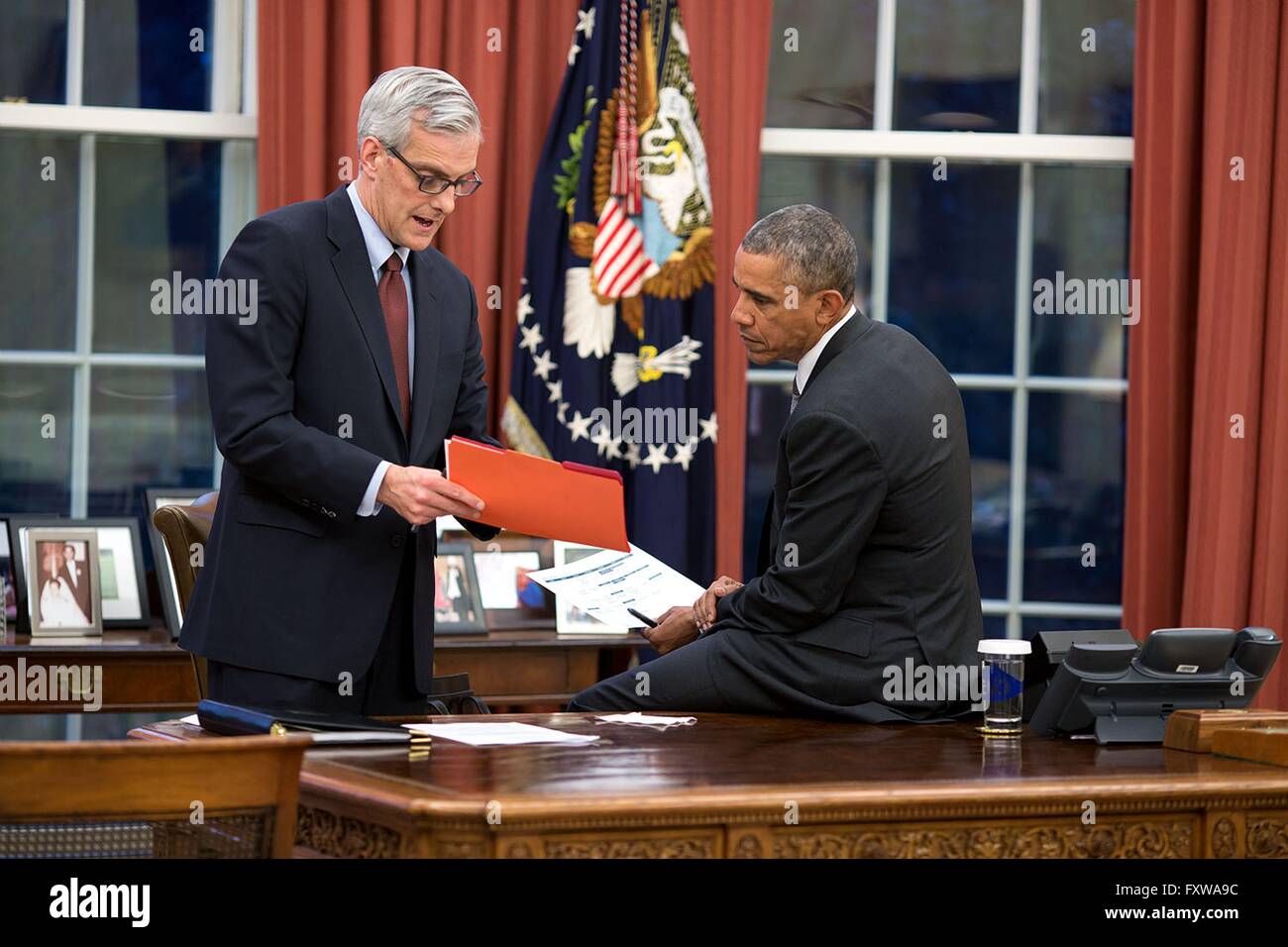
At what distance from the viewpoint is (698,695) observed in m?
2.71

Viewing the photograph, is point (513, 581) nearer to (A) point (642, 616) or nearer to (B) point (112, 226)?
(A) point (642, 616)

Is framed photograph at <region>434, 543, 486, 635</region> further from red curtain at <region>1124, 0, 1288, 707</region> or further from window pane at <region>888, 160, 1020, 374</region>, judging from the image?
red curtain at <region>1124, 0, 1288, 707</region>

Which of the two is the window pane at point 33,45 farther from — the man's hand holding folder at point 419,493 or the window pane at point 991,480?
the window pane at point 991,480

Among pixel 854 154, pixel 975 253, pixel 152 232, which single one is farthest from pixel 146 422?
pixel 975 253

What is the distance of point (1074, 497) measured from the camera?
4898 millimetres

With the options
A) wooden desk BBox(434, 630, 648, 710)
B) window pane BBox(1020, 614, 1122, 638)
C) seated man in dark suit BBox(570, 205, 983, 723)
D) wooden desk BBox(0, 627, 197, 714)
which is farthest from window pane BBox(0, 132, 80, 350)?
→ window pane BBox(1020, 614, 1122, 638)

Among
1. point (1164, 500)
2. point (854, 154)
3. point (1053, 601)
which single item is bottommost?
point (1053, 601)

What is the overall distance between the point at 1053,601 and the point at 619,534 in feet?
8.44

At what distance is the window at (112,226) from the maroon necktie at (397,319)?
80.4 inches

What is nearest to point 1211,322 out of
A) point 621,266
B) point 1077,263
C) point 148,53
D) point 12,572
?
point 1077,263

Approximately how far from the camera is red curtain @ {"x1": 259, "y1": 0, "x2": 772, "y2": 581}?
4.27m

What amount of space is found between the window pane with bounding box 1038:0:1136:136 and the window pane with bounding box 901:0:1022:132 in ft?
0.30

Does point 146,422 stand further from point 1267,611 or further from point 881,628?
point 1267,611

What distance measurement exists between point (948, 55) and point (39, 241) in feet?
8.79
